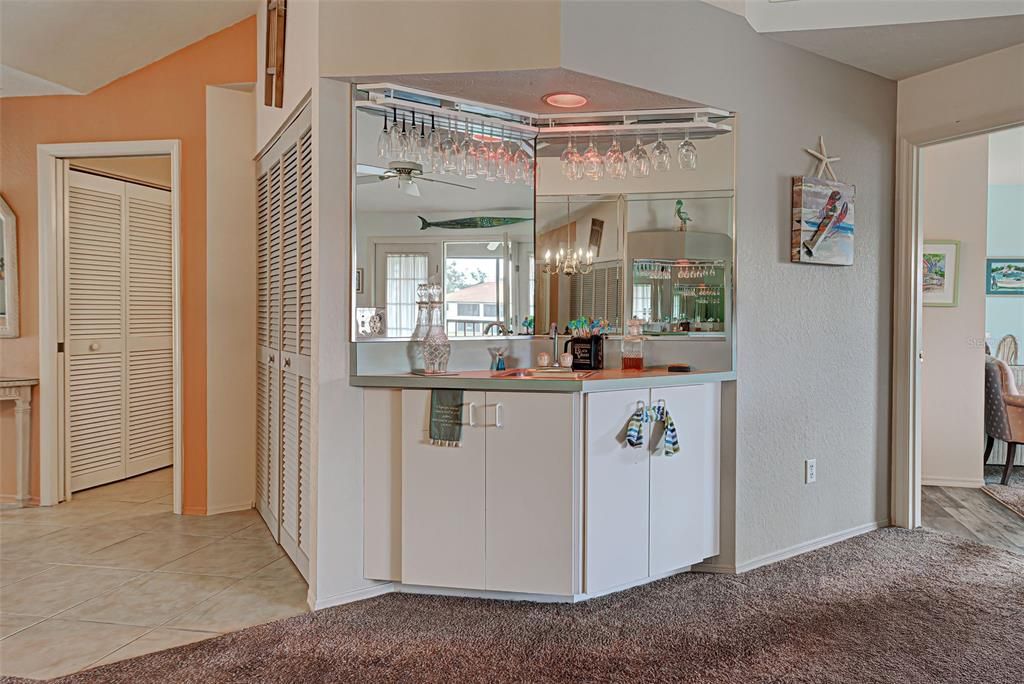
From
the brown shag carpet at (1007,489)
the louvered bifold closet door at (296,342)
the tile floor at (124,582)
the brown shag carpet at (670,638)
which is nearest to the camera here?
the brown shag carpet at (670,638)

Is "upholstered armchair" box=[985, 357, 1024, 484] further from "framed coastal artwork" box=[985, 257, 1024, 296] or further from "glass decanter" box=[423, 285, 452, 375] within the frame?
"glass decanter" box=[423, 285, 452, 375]

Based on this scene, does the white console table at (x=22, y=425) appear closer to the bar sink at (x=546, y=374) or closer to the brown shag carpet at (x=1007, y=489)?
the bar sink at (x=546, y=374)

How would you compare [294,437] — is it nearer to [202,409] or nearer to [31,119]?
[202,409]

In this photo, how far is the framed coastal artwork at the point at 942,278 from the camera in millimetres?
5023

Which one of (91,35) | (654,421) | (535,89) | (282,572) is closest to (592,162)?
(535,89)

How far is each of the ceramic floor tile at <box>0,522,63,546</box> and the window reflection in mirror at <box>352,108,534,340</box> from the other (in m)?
2.30

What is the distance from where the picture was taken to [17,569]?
3148 millimetres

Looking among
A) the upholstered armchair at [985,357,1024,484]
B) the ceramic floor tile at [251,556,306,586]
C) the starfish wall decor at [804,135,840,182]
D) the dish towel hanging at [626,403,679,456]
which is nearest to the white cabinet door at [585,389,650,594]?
the dish towel hanging at [626,403,679,456]

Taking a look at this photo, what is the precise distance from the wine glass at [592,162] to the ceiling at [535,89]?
0.66ft

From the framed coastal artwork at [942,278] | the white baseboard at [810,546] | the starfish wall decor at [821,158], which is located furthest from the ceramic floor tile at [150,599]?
the framed coastal artwork at [942,278]

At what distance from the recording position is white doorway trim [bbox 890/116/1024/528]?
12.2 feet

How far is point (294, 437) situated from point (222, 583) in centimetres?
68

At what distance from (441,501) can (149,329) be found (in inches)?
132

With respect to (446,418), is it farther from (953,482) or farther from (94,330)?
(953,482)
